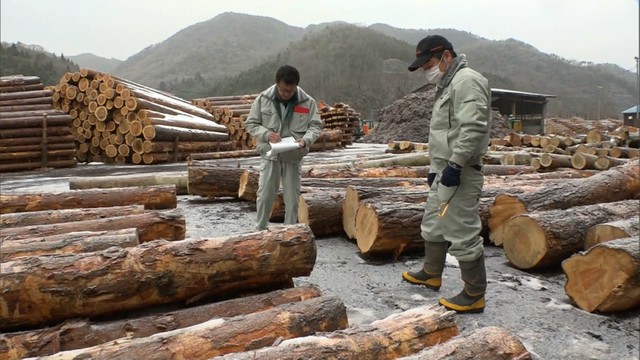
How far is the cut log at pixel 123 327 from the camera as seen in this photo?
2.30 meters

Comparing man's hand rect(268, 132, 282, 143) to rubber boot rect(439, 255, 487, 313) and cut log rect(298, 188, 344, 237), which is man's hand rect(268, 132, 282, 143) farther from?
rubber boot rect(439, 255, 487, 313)

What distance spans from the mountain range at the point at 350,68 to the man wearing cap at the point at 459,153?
151ft

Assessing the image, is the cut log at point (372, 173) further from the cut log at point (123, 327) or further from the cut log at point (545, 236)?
the cut log at point (123, 327)

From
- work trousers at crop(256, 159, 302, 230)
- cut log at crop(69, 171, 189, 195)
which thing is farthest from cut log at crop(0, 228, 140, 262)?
cut log at crop(69, 171, 189, 195)

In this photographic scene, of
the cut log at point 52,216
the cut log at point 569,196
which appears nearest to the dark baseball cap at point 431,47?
the cut log at point 569,196

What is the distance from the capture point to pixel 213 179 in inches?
269

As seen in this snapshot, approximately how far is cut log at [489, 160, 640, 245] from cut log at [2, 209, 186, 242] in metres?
3.07

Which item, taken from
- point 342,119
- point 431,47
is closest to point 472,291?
point 431,47

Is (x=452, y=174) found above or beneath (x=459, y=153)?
beneath

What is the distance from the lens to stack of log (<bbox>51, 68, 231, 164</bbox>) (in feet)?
41.6

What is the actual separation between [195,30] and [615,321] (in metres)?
146

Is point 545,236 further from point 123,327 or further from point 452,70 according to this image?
point 123,327

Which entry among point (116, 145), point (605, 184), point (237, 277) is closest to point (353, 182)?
point (605, 184)

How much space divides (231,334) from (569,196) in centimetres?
403
